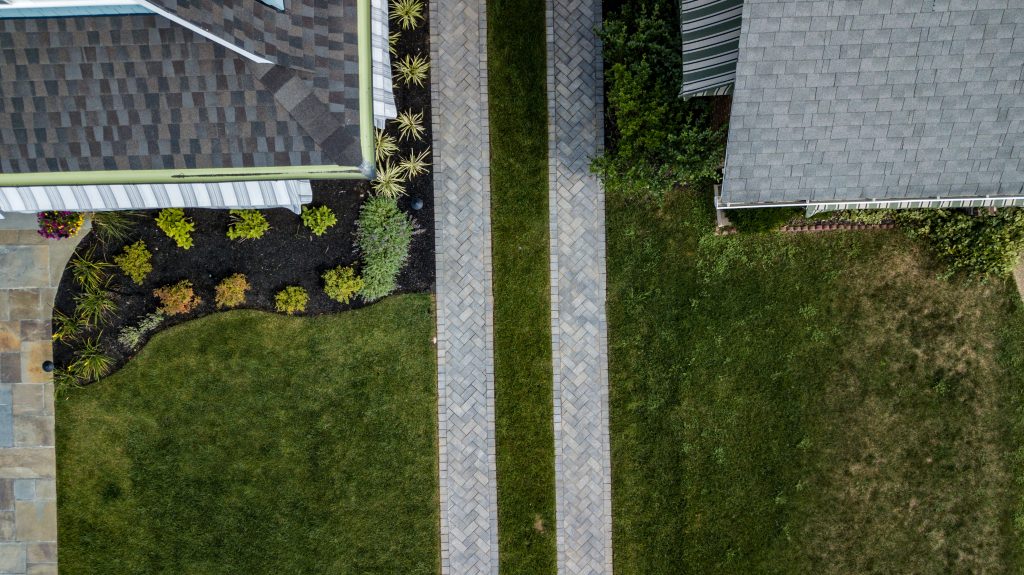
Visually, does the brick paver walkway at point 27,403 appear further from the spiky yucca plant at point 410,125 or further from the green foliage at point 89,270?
the spiky yucca plant at point 410,125

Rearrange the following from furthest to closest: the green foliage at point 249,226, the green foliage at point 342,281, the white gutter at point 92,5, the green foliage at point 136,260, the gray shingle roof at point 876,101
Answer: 1. the green foliage at point 342,281
2. the green foliage at point 136,260
3. the green foliage at point 249,226
4. the gray shingle roof at point 876,101
5. the white gutter at point 92,5

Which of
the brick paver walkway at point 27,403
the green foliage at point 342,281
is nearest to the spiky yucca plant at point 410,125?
the green foliage at point 342,281

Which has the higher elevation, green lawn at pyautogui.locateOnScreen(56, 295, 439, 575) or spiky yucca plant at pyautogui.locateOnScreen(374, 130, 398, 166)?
spiky yucca plant at pyautogui.locateOnScreen(374, 130, 398, 166)

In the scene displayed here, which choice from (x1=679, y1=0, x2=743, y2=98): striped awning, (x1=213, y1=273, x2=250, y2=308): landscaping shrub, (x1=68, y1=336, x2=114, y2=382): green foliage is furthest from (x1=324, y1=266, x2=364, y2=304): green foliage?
(x1=679, y1=0, x2=743, y2=98): striped awning

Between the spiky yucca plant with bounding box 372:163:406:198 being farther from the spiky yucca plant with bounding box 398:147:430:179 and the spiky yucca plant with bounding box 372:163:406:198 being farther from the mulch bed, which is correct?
the mulch bed

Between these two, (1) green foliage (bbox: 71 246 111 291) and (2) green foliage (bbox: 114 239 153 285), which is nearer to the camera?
(2) green foliage (bbox: 114 239 153 285)

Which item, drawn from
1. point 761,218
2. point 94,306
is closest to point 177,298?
point 94,306

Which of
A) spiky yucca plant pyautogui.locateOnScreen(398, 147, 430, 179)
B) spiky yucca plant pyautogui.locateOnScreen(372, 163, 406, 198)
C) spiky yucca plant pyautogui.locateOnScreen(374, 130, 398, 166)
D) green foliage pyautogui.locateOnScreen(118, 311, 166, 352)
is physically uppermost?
spiky yucca plant pyautogui.locateOnScreen(374, 130, 398, 166)
